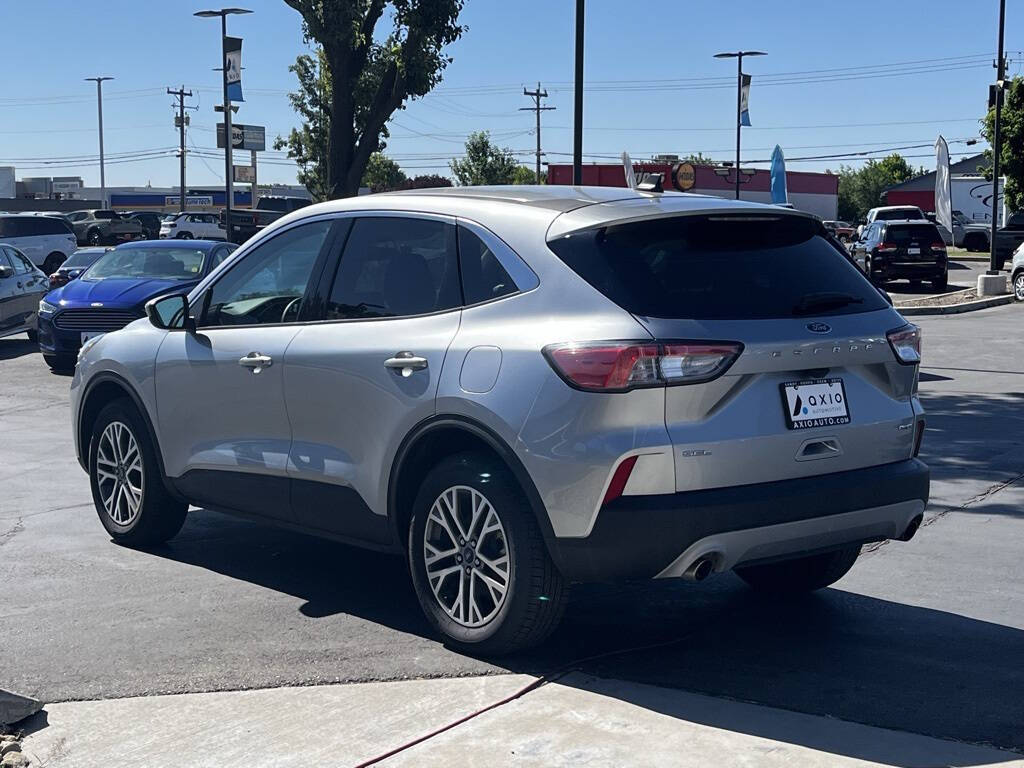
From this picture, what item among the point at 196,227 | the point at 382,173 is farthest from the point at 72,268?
the point at 382,173

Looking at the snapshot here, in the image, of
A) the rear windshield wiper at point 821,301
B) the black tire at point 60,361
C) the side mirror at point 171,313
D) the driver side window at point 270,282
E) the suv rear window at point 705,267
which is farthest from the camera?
the black tire at point 60,361

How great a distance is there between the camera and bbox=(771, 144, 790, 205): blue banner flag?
22.4 metres

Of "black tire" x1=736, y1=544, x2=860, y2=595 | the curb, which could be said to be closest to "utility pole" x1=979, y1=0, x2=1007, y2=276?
the curb

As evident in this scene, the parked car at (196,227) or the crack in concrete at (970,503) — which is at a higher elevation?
the parked car at (196,227)

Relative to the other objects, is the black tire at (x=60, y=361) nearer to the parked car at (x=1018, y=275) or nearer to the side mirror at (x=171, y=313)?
the side mirror at (x=171, y=313)

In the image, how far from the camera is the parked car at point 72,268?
77.9ft

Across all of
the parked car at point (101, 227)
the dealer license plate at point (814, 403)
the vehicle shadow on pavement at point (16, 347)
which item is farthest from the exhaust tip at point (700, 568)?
the parked car at point (101, 227)

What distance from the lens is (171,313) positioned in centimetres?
679

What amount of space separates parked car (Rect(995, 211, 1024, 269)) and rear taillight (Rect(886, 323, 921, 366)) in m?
38.9

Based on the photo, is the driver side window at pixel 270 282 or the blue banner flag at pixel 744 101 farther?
the blue banner flag at pixel 744 101

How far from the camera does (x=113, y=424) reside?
7.13 meters

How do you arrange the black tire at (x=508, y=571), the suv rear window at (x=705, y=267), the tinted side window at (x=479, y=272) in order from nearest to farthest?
the suv rear window at (x=705, y=267), the black tire at (x=508, y=571), the tinted side window at (x=479, y=272)

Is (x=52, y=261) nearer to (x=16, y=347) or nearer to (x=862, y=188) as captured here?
(x=16, y=347)

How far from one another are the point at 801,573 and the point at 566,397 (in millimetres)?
1941
